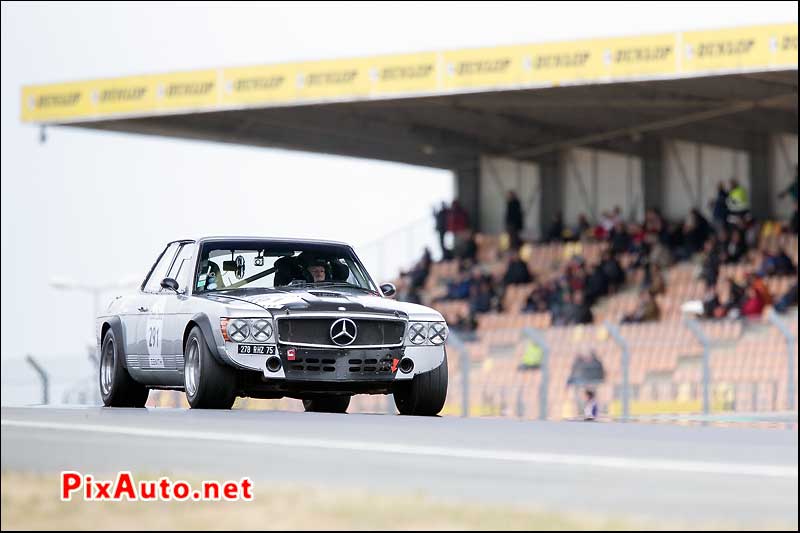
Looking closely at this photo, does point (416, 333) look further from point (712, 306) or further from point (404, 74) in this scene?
point (404, 74)

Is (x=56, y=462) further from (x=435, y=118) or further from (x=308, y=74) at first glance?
(x=435, y=118)

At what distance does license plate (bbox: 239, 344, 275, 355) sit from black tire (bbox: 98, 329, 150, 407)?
87cm

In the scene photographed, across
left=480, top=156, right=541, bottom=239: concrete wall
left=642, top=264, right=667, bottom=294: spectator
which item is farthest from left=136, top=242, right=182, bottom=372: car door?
left=480, top=156, right=541, bottom=239: concrete wall

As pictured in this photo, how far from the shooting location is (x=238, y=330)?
8062 millimetres

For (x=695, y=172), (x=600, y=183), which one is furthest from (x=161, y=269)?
(x=600, y=183)

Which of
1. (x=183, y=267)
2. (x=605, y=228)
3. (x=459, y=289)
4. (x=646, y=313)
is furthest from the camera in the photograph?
(x=605, y=228)

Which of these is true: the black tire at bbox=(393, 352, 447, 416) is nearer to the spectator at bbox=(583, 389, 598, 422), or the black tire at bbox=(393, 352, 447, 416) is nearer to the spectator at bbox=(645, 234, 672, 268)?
the spectator at bbox=(583, 389, 598, 422)

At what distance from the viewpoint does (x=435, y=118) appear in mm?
37031

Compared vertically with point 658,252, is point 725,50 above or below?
above

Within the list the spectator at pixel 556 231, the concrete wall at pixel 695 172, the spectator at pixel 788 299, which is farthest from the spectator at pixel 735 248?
the spectator at pixel 556 231

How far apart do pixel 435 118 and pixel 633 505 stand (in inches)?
1286

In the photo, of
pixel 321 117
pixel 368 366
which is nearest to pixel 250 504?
pixel 368 366

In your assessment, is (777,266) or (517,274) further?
(517,274)

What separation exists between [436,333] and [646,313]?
19749mm
